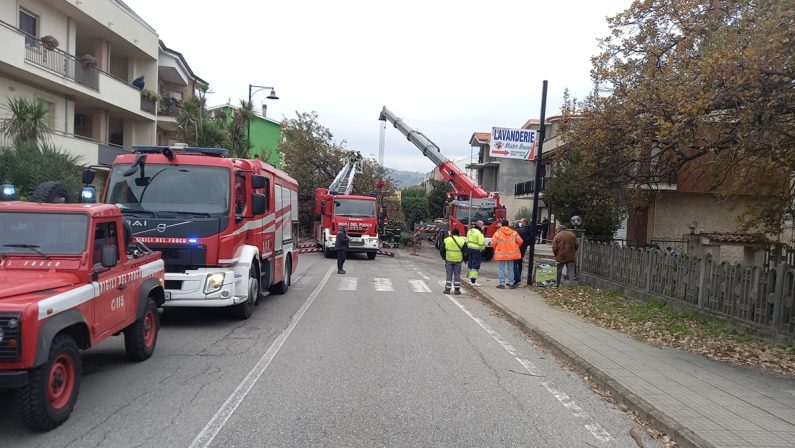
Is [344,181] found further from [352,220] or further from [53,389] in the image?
[53,389]

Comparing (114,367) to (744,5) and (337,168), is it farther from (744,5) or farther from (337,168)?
(337,168)

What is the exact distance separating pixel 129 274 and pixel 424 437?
13.0ft

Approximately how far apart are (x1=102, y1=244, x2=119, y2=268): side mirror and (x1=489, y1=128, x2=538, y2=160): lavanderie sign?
13.6 meters

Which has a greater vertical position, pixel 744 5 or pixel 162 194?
pixel 744 5

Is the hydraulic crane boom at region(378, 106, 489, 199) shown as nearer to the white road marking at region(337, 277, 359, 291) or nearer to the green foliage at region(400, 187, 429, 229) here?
the white road marking at region(337, 277, 359, 291)

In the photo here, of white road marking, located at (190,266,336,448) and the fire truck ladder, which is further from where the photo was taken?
the fire truck ladder

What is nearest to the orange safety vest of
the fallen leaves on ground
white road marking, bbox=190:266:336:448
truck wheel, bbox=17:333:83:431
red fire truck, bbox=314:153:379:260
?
the fallen leaves on ground

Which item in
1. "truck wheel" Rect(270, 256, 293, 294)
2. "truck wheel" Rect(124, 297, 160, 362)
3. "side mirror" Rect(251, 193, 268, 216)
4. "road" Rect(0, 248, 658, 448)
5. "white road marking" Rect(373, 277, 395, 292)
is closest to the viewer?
"road" Rect(0, 248, 658, 448)

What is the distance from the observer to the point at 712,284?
1094 cm

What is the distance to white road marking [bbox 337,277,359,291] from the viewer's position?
52.5 feet

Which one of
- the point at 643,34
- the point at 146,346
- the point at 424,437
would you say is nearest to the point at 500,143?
the point at 643,34

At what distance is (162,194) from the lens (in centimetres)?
991

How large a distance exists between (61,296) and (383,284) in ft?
41.2

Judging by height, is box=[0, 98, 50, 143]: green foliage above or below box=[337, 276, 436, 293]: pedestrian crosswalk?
above
